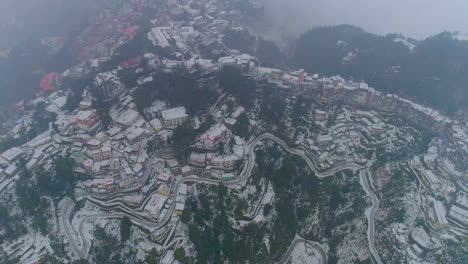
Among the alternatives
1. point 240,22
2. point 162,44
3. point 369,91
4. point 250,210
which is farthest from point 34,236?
point 240,22

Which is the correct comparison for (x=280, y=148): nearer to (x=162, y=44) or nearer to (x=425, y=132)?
(x=425, y=132)

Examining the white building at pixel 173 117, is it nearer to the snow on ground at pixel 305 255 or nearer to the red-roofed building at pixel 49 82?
the snow on ground at pixel 305 255

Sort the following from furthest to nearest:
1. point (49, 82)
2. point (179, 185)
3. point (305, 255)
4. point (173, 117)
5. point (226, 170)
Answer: point (49, 82) < point (173, 117) < point (226, 170) < point (179, 185) < point (305, 255)

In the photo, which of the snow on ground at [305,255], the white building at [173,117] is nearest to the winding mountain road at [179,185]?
the snow on ground at [305,255]

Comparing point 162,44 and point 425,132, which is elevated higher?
point 162,44

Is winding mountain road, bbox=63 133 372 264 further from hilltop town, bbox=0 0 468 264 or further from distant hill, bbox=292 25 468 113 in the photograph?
distant hill, bbox=292 25 468 113

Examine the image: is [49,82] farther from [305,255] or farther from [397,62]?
[397,62]

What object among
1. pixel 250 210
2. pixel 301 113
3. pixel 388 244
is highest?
pixel 301 113

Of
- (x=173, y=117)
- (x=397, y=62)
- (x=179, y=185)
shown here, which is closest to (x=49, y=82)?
(x=173, y=117)
